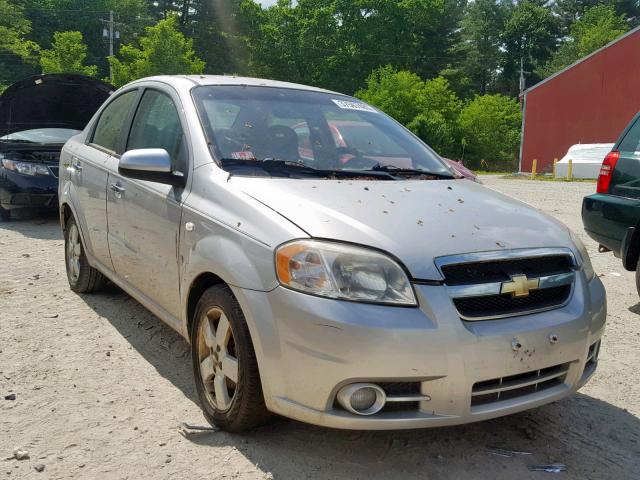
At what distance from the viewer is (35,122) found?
10.7m

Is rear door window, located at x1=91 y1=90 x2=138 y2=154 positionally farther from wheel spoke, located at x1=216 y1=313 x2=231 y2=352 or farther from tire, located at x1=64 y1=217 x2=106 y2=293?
wheel spoke, located at x1=216 y1=313 x2=231 y2=352

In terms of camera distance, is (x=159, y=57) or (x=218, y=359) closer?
(x=218, y=359)

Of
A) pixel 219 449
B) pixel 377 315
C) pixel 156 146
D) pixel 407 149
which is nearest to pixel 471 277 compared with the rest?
pixel 377 315

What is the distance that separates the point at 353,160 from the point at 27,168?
6.68 meters

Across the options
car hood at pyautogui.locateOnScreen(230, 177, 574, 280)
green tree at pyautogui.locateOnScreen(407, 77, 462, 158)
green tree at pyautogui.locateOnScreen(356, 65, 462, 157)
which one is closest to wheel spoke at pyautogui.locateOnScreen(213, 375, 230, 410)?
car hood at pyautogui.locateOnScreen(230, 177, 574, 280)

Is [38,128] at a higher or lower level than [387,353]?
higher

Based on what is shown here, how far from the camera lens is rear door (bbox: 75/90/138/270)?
4328mm

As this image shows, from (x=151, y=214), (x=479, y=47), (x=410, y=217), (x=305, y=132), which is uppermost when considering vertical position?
(x=479, y=47)

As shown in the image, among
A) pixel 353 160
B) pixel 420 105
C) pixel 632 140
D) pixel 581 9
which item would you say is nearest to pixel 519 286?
pixel 353 160

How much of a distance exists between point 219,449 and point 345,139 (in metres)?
1.94

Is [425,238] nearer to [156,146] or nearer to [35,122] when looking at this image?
[156,146]

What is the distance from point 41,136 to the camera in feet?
32.1

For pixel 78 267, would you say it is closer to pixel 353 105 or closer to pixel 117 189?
pixel 117 189

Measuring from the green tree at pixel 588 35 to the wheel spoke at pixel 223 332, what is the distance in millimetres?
60811
